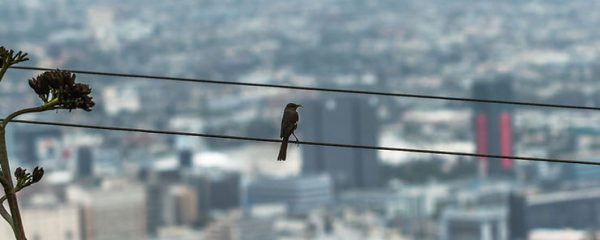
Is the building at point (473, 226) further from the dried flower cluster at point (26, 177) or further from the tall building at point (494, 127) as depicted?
the dried flower cluster at point (26, 177)

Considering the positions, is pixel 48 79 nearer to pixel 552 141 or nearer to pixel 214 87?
pixel 552 141

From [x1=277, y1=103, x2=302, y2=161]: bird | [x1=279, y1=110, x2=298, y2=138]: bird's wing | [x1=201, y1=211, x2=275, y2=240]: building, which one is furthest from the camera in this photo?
[x1=201, y1=211, x2=275, y2=240]: building

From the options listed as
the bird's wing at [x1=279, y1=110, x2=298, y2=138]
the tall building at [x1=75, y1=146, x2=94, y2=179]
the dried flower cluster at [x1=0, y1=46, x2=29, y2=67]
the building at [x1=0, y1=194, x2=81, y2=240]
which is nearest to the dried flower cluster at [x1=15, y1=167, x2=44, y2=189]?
the dried flower cluster at [x1=0, y1=46, x2=29, y2=67]

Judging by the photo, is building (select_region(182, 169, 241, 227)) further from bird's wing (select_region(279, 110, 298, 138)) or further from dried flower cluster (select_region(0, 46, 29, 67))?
dried flower cluster (select_region(0, 46, 29, 67))

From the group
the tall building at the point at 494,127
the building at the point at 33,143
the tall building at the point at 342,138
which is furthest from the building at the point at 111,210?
the tall building at the point at 494,127

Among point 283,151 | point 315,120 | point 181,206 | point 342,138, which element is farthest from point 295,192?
point 283,151
